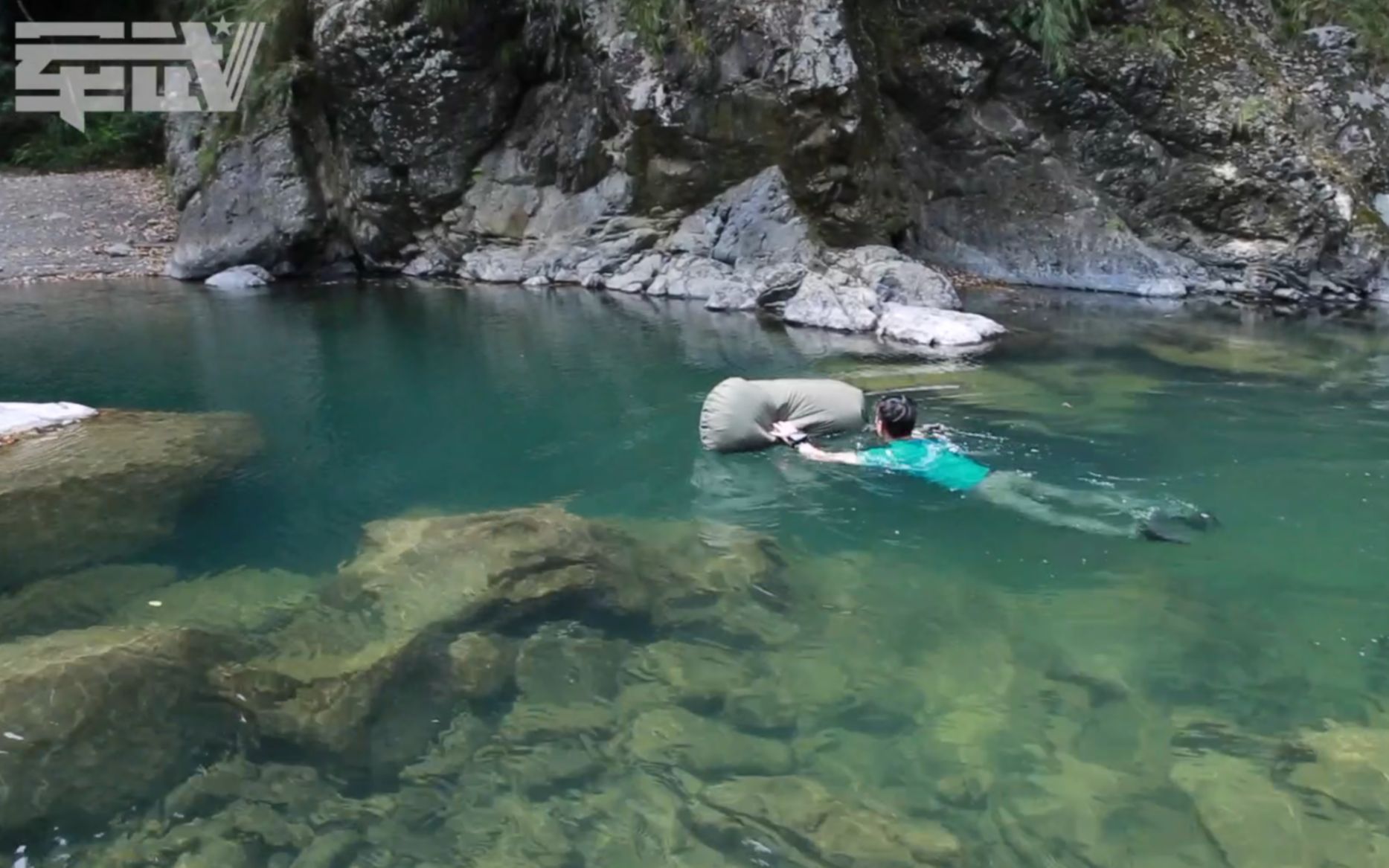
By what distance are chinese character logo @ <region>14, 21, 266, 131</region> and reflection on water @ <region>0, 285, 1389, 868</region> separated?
1394 centimetres

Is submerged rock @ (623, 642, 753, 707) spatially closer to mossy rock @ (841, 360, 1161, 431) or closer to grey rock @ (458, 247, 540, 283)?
mossy rock @ (841, 360, 1161, 431)

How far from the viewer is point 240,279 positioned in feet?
58.9

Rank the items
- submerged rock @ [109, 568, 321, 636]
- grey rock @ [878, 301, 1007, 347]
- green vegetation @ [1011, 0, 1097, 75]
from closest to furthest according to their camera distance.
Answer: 1. submerged rock @ [109, 568, 321, 636]
2. grey rock @ [878, 301, 1007, 347]
3. green vegetation @ [1011, 0, 1097, 75]

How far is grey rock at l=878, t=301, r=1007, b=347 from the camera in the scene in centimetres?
1301

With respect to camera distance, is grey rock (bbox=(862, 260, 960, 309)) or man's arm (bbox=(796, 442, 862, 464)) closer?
man's arm (bbox=(796, 442, 862, 464))

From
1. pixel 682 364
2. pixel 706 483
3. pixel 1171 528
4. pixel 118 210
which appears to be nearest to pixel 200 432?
pixel 706 483

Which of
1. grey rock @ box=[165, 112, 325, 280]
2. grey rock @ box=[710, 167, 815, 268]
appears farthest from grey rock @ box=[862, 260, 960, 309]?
grey rock @ box=[165, 112, 325, 280]

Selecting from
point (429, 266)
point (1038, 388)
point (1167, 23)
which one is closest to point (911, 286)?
point (1038, 388)

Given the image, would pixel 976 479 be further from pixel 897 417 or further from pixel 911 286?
pixel 911 286

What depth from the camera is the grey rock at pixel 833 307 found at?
14.1m

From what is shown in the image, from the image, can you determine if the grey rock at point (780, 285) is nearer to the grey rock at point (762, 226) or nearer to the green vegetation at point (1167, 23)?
the grey rock at point (762, 226)

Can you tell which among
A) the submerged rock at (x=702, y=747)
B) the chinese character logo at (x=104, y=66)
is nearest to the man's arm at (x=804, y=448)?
the submerged rock at (x=702, y=747)

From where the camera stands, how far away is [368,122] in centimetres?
1897

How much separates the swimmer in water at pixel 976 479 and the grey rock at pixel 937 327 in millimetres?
5305
